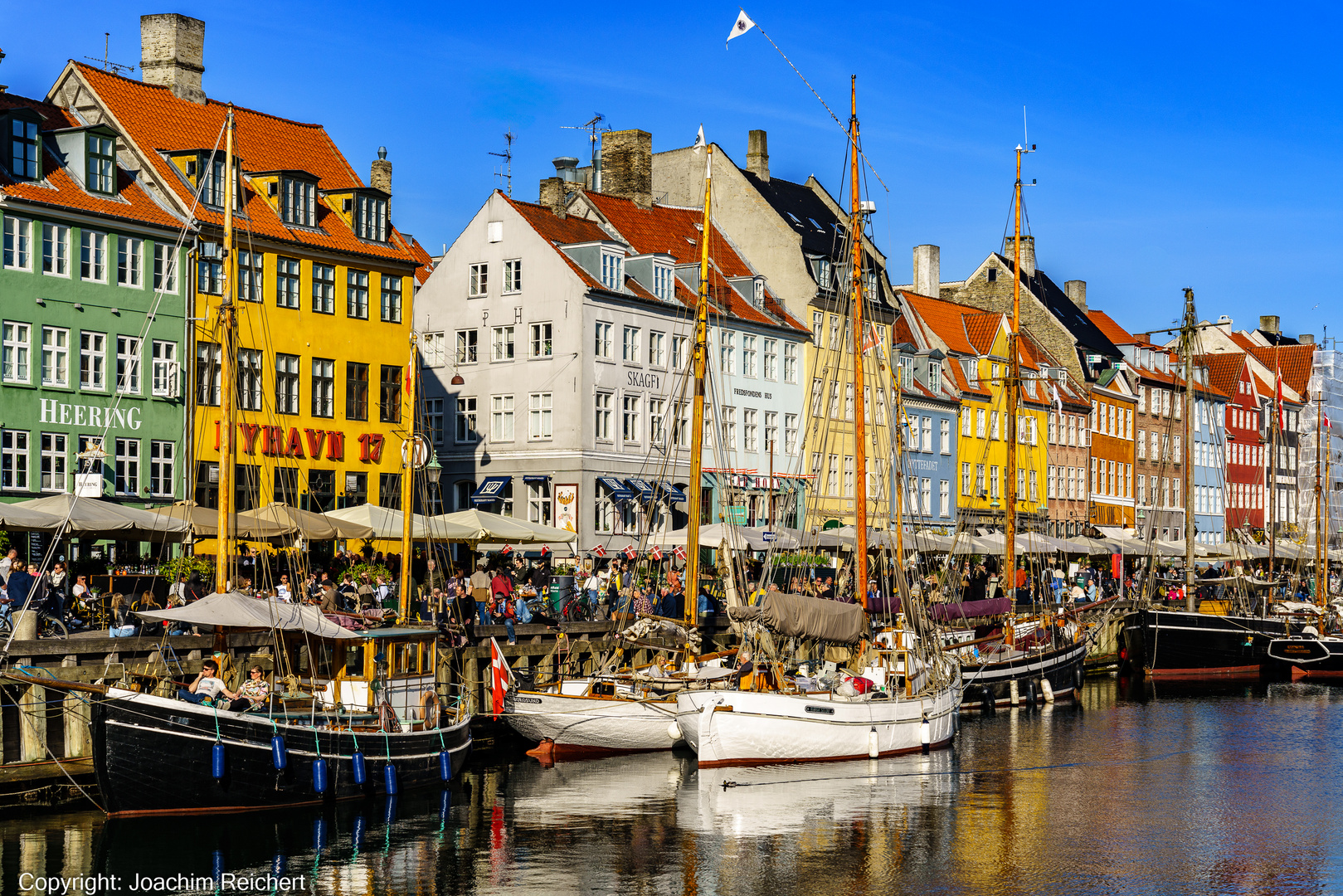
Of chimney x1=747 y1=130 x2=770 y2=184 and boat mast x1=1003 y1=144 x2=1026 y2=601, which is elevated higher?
chimney x1=747 y1=130 x2=770 y2=184

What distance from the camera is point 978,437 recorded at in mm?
86062

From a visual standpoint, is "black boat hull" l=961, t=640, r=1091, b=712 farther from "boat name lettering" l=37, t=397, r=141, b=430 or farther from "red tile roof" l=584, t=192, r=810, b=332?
"boat name lettering" l=37, t=397, r=141, b=430

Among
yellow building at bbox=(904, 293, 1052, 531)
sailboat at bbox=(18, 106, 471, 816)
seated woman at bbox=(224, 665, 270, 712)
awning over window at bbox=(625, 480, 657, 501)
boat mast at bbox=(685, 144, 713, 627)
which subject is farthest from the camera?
yellow building at bbox=(904, 293, 1052, 531)

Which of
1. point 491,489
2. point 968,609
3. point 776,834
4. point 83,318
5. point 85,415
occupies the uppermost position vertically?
point 83,318

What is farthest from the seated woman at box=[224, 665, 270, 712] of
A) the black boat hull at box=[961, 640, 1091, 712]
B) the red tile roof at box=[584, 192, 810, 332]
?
the red tile roof at box=[584, 192, 810, 332]

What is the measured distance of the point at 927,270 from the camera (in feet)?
307

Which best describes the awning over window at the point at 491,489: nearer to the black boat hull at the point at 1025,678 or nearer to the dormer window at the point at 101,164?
the dormer window at the point at 101,164

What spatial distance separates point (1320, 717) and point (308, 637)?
27706 millimetres

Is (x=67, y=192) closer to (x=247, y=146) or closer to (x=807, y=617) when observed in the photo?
(x=247, y=146)

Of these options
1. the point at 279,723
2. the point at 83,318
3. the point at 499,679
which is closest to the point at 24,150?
the point at 83,318

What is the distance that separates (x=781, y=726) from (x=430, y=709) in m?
6.98

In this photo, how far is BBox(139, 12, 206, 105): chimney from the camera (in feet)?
176

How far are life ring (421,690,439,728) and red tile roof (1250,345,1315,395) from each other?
329ft

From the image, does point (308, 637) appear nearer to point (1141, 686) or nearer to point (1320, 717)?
point (1320, 717)
